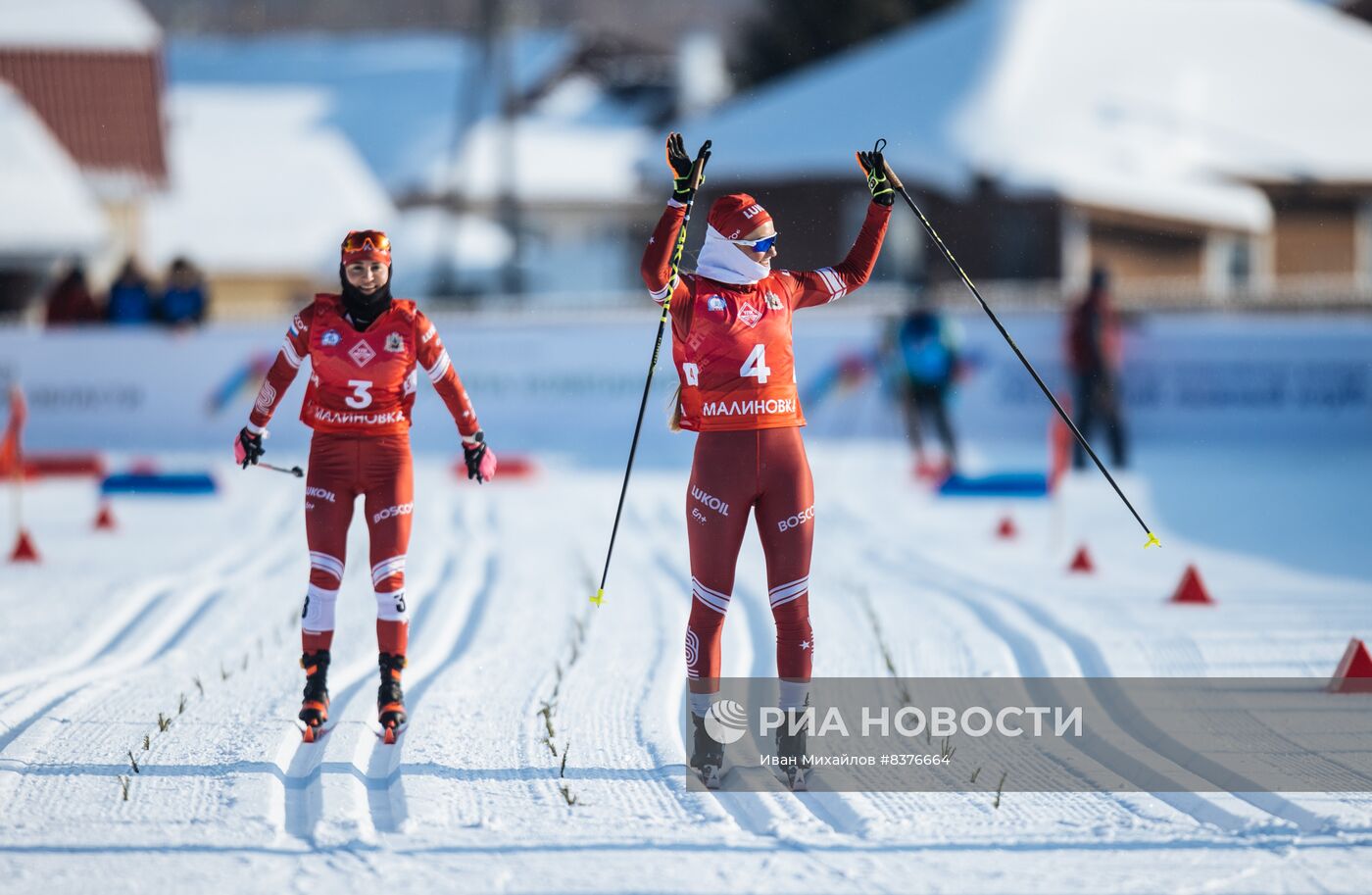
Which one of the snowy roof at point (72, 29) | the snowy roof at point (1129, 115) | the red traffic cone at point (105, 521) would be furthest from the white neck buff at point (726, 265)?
the snowy roof at point (72, 29)

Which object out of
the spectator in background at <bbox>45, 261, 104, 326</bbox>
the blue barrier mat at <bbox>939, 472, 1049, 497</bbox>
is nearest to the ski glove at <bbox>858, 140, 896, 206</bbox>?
the blue barrier mat at <bbox>939, 472, 1049, 497</bbox>

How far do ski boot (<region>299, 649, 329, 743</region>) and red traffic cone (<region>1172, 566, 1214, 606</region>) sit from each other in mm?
5106

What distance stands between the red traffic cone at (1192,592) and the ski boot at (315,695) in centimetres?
511

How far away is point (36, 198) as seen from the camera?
105 ft

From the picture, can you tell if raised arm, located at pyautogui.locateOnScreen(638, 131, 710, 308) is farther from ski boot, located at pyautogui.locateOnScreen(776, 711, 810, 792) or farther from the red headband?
ski boot, located at pyautogui.locateOnScreen(776, 711, 810, 792)

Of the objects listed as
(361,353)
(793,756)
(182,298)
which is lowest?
(793,756)

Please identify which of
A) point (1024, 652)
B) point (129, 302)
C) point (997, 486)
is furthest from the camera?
point (129, 302)

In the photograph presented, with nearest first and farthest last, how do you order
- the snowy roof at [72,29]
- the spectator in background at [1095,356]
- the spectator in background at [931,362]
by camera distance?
1. the spectator in background at [931,362]
2. the spectator in background at [1095,356]
3. the snowy roof at [72,29]

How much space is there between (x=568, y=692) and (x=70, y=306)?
14.3m

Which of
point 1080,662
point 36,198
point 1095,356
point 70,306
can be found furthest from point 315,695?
point 36,198

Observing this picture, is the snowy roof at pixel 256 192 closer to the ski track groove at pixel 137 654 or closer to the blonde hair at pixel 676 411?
the ski track groove at pixel 137 654

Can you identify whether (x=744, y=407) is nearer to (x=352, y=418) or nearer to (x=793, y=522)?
(x=793, y=522)

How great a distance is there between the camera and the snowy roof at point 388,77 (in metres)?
59.1

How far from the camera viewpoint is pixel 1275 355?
18516 millimetres
